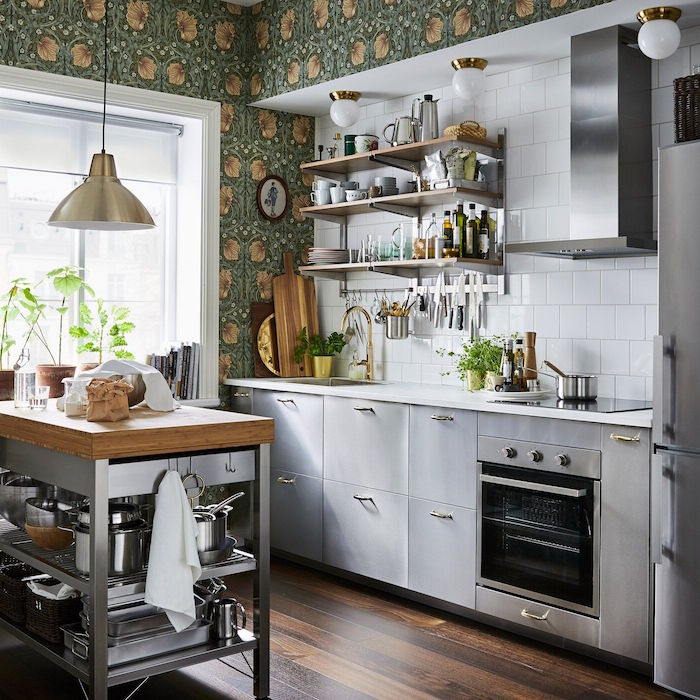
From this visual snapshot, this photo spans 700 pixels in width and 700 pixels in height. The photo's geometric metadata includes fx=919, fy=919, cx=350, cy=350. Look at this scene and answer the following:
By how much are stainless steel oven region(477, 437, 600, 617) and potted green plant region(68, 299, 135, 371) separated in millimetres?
2151

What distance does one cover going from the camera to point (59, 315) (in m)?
5.11

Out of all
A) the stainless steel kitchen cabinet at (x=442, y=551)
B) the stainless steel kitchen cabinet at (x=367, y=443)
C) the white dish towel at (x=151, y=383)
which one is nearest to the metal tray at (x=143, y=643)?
the white dish towel at (x=151, y=383)

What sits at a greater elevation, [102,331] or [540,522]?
[102,331]

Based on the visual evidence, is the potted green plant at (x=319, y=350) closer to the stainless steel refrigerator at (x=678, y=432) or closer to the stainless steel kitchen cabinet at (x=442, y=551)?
the stainless steel kitchen cabinet at (x=442, y=551)

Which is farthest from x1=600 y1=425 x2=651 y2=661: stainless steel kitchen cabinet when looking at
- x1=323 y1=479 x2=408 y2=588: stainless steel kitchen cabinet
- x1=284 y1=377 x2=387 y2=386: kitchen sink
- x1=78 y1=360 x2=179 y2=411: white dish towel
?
x1=284 y1=377 x2=387 y2=386: kitchen sink

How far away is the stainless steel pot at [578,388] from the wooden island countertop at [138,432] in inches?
57.7

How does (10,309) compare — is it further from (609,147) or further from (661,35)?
(661,35)

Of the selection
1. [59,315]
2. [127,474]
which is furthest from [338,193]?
[127,474]

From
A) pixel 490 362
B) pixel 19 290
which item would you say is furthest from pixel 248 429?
pixel 19 290

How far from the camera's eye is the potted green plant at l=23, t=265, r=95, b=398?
178 inches

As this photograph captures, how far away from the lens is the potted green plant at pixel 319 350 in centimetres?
551

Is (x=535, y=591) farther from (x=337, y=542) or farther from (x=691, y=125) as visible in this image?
(x=691, y=125)

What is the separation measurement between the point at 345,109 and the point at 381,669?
2.93m

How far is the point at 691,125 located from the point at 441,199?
1.59m
